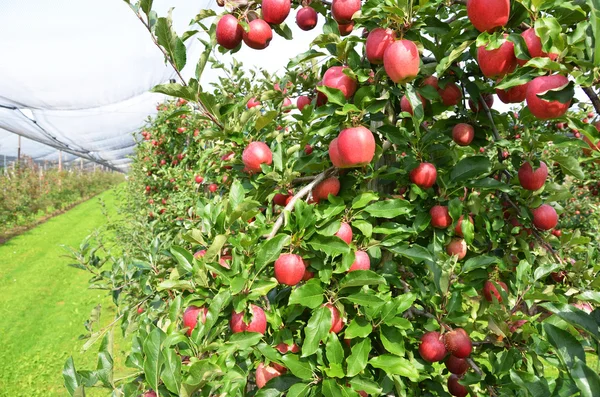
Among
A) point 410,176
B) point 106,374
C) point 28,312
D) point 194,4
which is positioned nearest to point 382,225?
point 410,176

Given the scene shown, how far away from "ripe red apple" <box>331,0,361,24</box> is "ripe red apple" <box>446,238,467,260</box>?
76 cm

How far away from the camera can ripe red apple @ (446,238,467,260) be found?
1319 mm

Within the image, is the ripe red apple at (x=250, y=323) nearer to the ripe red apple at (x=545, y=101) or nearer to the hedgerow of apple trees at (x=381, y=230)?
the hedgerow of apple trees at (x=381, y=230)

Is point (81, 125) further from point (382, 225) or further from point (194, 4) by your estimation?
point (382, 225)

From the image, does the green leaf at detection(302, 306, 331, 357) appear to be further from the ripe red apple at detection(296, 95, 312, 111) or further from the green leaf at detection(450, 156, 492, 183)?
the ripe red apple at detection(296, 95, 312, 111)

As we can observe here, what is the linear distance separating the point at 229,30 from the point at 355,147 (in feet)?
1.66

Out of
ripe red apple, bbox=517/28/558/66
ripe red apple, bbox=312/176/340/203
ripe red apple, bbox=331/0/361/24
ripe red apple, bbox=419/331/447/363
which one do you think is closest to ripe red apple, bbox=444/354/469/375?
ripe red apple, bbox=419/331/447/363

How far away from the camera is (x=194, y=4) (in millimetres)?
8016

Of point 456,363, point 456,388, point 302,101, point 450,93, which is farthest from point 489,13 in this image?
point 456,388

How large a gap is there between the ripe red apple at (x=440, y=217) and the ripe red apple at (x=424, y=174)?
Answer: 8 centimetres

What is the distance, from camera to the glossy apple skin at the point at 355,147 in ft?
3.52

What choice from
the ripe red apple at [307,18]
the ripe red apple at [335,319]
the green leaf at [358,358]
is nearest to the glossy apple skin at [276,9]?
the ripe red apple at [307,18]

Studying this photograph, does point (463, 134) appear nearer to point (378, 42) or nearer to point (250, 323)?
point (378, 42)

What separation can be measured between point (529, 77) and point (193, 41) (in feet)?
30.8
